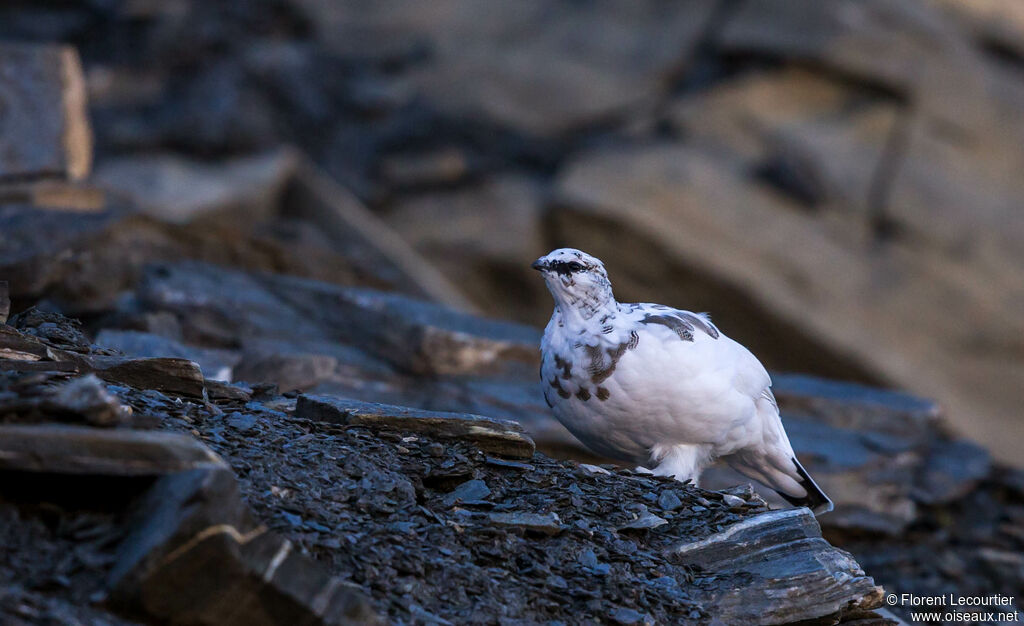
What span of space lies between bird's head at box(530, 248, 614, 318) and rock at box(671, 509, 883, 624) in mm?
1215

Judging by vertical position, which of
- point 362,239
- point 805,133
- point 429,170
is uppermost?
point 805,133

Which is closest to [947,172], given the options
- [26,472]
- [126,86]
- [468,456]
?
[126,86]

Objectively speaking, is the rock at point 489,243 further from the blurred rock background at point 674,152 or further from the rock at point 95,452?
the rock at point 95,452

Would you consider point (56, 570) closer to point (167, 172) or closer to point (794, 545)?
point (794, 545)

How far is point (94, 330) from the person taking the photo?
6438 mm

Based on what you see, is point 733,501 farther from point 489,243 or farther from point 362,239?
point 489,243

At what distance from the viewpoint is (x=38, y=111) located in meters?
8.48

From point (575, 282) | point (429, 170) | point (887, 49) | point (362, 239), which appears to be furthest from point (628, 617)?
point (887, 49)

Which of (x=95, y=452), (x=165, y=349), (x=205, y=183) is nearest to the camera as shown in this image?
(x=95, y=452)

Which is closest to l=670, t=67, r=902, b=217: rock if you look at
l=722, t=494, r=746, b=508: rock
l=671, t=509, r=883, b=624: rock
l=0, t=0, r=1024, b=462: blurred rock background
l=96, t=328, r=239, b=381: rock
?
l=0, t=0, r=1024, b=462: blurred rock background

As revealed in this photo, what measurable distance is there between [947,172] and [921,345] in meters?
2.52

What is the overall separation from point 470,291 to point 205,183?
145 inches

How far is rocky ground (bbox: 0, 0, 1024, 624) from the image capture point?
10.6 feet

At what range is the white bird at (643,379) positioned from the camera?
14.8 ft
